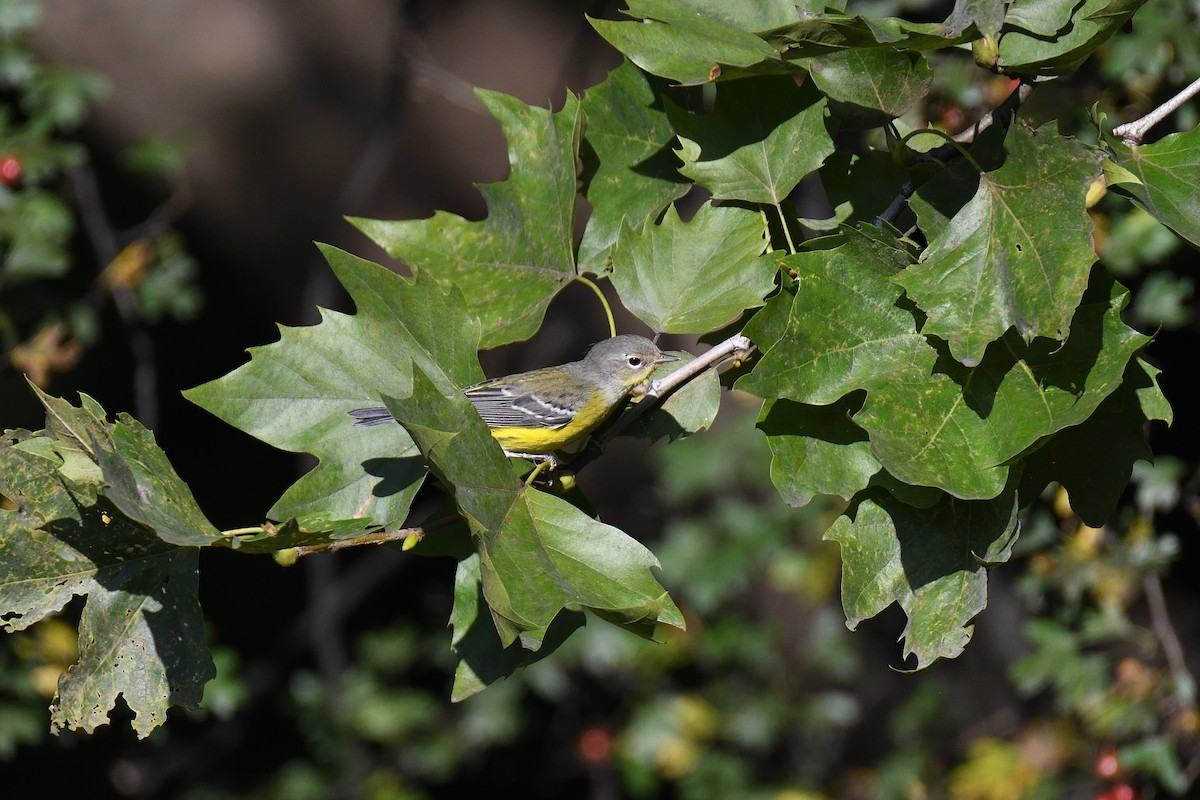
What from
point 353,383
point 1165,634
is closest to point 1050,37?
point 353,383

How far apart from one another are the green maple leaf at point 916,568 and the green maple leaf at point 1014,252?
37 cm

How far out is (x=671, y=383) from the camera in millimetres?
2301

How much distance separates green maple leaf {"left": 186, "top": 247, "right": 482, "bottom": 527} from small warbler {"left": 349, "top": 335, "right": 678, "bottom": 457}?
96cm

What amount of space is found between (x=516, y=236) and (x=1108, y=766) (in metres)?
3.54

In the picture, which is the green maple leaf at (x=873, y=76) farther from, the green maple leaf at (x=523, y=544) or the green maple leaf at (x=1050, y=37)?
the green maple leaf at (x=523, y=544)

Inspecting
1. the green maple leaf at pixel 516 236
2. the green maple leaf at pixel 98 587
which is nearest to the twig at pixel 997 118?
the green maple leaf at pixel 516 236

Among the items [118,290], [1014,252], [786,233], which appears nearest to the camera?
[1014,252]

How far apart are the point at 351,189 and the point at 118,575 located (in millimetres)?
5770

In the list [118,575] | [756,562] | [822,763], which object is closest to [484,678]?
[118,575]

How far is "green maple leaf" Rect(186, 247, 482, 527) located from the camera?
7.12 ft

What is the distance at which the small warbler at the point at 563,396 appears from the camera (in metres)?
3.46

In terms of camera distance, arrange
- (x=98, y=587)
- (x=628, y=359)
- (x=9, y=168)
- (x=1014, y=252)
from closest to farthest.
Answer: (x=1014, y=252) → (x=98, y=587) → (x=628, y=359) → (x=9, y=168)

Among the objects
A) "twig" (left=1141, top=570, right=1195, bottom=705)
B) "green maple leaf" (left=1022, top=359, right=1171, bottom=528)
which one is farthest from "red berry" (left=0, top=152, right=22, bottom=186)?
"twig" (left=1141, top=570, right=1195, bottom=705)

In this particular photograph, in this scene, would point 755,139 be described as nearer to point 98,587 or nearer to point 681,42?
point 681,42
